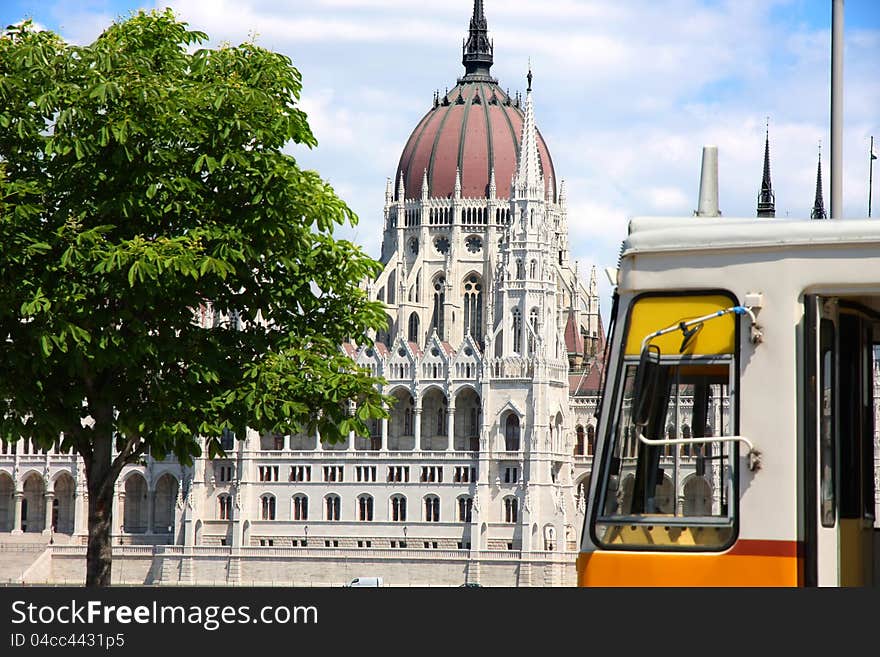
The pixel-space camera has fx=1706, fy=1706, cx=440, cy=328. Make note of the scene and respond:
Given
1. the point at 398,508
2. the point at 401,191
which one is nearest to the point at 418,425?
the point at 398,508

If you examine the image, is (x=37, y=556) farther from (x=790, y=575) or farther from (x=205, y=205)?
(x=790, y=575)

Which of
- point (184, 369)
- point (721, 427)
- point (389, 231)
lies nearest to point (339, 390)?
point (184, 369)

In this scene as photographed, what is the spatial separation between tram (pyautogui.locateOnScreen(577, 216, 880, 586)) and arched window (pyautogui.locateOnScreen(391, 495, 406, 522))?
10472cm

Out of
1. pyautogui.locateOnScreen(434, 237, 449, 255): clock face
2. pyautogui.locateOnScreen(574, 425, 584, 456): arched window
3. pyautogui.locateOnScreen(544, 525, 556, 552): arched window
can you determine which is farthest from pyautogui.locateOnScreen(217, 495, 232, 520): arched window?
pyautogui.locateOnScreen(434, 237, 449, 255): clock face

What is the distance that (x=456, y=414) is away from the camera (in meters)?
120

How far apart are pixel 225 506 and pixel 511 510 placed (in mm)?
20348

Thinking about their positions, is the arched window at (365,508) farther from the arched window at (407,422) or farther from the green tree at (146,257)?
the green tree at (146,257)

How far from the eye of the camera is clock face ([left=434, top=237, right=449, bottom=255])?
13662 cm

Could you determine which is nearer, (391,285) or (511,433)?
(511,433)

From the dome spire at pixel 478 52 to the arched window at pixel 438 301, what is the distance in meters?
21.9

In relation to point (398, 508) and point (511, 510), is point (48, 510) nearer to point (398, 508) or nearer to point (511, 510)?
point (398, 508)

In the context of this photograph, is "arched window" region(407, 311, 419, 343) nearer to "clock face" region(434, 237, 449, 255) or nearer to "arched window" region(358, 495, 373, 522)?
"clock face" region(434, 237, 449, 255)

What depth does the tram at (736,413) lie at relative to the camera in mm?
10266

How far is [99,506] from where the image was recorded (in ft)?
83.2
